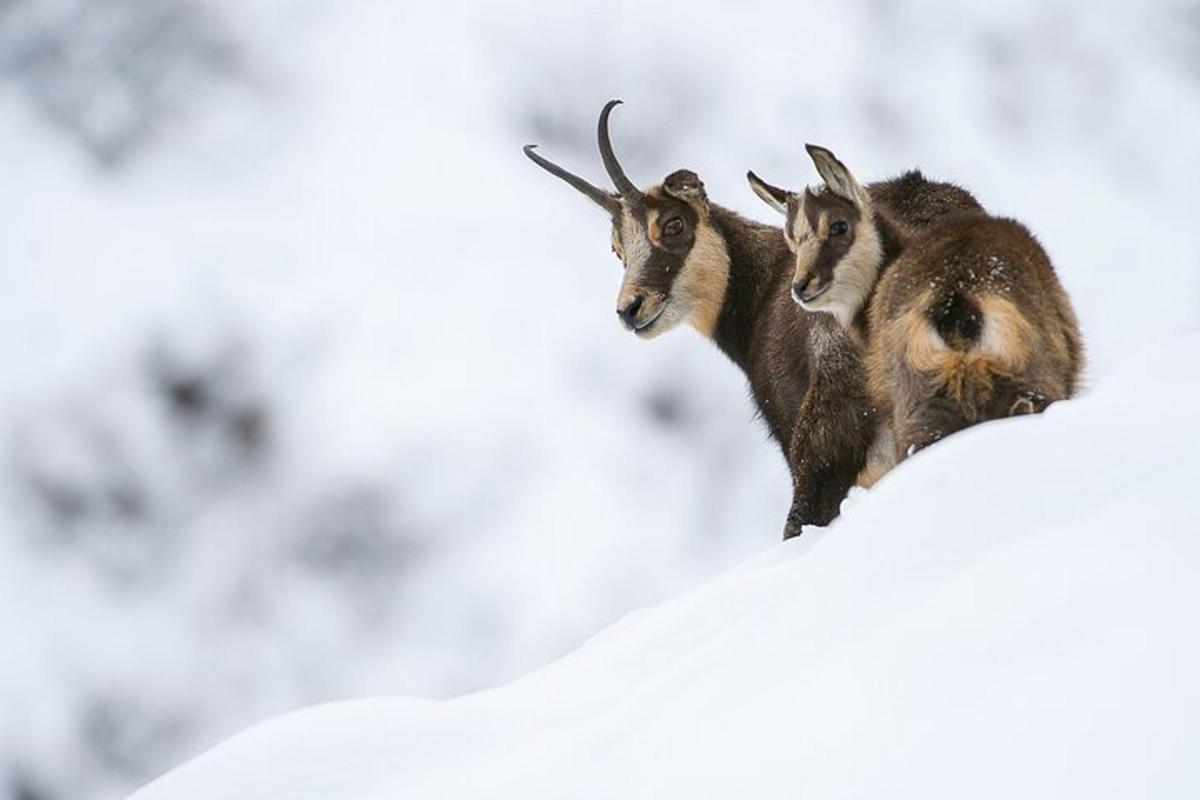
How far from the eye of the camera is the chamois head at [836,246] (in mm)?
8195

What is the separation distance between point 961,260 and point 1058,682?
4.14 meters

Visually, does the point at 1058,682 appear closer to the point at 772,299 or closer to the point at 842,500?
the point at 842,500

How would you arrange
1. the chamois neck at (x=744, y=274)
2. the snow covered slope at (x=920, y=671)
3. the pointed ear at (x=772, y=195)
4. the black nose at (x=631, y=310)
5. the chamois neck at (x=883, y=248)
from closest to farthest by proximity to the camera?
the snow covered slope at (x=920, y=671)
the chamois neck at (x=883, y=248)
the pointed ear at (x=772, y=195)
the chamois neck at (x=744, y=274)
the black nose at (x=631, y=310)

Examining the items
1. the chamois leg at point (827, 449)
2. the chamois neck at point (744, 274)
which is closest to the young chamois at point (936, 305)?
the chamois leg at point (827, 449)

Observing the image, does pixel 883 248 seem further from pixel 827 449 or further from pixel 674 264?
pixel 674 264

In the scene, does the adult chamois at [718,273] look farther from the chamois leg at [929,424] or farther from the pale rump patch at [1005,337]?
the pale rump patch at [1005,337]

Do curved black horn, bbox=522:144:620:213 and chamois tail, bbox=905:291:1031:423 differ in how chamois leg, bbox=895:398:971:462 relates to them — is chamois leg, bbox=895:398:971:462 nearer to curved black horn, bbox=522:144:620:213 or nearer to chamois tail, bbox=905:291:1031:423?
chamois tail, bbox=905:291:1031:423

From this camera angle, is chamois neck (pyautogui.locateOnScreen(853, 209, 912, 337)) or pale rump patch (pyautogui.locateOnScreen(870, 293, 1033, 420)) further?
chamois neck (pyautogui.locateOnScreen(853, 209, 912, 337))

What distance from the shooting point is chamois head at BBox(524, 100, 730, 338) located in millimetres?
10219

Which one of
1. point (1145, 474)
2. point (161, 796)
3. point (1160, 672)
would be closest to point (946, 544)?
point (1145, 474)

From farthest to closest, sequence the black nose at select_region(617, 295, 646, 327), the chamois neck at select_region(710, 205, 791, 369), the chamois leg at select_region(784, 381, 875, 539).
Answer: the black nose at select_region(617, 295, 646, 327) → the chamois neck at select_region(710, 205, 791, 369) → the chamois leg at select_region(784, 381, 875, 539)

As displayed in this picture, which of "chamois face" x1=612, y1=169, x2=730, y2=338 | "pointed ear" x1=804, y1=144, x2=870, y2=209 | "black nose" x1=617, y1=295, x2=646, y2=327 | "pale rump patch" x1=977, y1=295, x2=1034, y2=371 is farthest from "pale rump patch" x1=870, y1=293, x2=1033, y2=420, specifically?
"black nose" x1=617, y1=295, x2=646, y2=327

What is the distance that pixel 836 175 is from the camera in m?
8.27

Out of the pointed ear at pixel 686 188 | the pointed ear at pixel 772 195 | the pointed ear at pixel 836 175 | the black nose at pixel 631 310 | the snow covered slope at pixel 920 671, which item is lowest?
the snow covered slope at pixel 920 671
